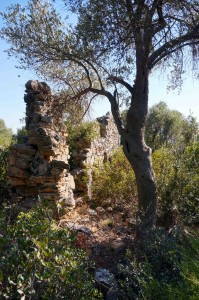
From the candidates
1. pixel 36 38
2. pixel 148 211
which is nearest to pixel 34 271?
pixel 148 211

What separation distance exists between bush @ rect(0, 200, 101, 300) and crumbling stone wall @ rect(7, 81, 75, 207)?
3954 millimetres

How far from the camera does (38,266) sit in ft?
9.00

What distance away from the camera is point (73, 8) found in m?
6.05

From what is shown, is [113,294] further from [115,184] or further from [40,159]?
[115,184]

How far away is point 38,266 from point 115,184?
6.65 metres

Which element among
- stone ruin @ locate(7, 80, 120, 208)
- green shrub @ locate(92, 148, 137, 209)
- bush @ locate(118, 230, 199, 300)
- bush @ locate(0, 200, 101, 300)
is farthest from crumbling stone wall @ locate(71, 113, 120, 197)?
bush @ locate(0, 200, 101, 300)

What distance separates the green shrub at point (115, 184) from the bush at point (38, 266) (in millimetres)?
5656

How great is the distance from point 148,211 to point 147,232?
94cm

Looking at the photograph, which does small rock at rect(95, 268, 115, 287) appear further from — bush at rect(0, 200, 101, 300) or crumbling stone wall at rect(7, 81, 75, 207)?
crumbling stone wall at rect(7, 81, 75, 207)

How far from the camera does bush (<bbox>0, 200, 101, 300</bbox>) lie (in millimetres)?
2553

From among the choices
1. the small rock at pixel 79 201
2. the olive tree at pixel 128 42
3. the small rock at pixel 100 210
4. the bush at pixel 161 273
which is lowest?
the bush at pixel 161 273

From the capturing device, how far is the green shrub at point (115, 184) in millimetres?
9133

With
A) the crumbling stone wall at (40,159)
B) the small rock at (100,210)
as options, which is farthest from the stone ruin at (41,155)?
the small rock at (100,210)

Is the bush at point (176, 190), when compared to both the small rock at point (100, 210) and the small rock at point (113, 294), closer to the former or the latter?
the small rock at point (100, 210)
